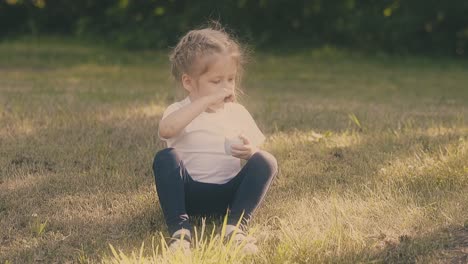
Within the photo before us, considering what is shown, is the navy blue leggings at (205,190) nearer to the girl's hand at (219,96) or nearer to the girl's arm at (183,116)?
the girl's arm at (183,116)

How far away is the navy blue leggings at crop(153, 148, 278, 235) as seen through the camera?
3.35 metres

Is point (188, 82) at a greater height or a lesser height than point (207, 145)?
greater

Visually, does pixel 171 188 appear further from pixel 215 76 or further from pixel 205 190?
pixel 215 76

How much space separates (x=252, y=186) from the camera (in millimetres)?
3430

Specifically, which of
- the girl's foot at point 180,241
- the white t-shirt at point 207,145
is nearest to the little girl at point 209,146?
the white t-shirt at point 207,145

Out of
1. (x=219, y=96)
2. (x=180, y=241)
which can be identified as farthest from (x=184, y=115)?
(x=180, y=241)

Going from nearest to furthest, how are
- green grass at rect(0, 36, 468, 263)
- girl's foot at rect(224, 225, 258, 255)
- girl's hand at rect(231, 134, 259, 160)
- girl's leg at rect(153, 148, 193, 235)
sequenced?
girl's foot at rect(224, 225, 258, 255) < green grass at rect(0, 36, 468, 263) < girl's leg at rect(153, 148, 193, 235) < girl's hand at rect(231, 134, 259, 160)

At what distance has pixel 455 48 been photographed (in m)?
13.9

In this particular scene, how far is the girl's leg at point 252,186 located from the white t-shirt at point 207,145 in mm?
171

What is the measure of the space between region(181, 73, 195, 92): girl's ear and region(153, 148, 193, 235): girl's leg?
40 cm

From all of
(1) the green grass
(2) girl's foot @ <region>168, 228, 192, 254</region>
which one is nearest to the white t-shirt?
(1) the green grass

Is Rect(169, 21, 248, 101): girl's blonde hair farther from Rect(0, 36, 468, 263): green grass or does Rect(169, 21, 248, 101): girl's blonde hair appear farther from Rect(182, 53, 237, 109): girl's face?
Rect(0, 36, 468, 263): green grass

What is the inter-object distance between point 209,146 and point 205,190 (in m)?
0.22

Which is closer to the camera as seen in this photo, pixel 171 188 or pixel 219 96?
pixel 171 188
